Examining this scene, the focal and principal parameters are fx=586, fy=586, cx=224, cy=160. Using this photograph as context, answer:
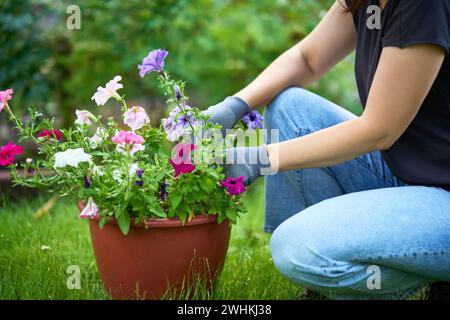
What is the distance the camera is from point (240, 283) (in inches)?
65.7

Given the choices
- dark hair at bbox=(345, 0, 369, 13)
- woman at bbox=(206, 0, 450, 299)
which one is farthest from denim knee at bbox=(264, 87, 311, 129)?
dark hair at bbox=(345, 0, 369, 13)

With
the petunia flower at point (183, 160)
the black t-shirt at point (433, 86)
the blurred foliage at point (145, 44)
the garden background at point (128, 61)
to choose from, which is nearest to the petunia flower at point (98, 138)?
the petunia flower at point (183, 160)

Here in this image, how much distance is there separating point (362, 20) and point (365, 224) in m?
0.55

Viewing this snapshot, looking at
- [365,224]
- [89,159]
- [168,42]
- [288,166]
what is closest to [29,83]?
[168,42]

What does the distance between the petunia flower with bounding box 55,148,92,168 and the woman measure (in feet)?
1.16

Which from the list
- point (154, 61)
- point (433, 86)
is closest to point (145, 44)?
point (154, 61)

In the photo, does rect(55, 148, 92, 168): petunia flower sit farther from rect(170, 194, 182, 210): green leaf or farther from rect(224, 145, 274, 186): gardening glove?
rect(224, 145, 274, 186): gardening glove

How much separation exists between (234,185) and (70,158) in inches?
15.1

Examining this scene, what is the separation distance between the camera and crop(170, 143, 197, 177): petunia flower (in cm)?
133

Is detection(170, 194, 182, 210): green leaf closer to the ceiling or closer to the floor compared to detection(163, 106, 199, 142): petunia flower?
closer to the floor

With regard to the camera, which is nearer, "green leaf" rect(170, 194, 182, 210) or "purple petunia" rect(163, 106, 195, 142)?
"green leaf" rect(170, 194, 182, 210)

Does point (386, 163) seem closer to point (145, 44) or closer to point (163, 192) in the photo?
point (163, 192)

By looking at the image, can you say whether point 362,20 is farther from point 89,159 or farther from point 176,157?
point 89,159
